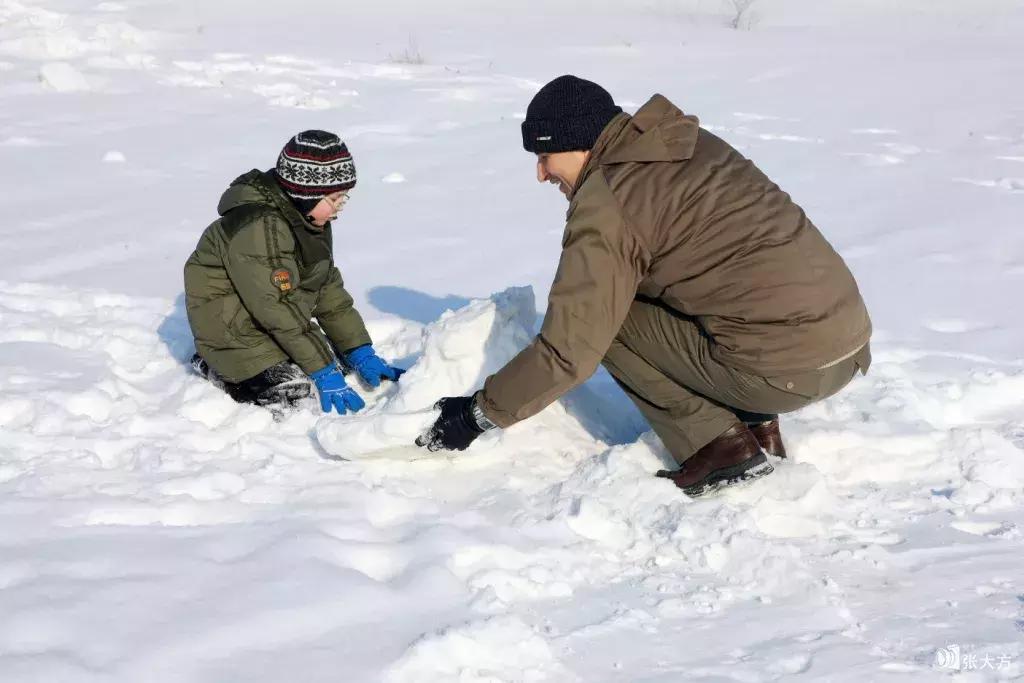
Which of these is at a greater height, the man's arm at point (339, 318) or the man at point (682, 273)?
the man at point (682, 273)

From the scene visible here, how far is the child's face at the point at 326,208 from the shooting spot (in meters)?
3.09

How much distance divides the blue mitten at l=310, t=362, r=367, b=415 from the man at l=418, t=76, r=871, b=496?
64 cm

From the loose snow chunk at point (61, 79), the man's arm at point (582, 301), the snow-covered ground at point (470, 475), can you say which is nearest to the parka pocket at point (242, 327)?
the snow-covered ground at point (470, 475)

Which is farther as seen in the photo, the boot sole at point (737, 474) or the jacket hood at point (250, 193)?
the jacket hood at point (250, 193)

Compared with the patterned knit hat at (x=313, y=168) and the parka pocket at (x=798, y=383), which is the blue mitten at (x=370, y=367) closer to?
the patterned knit hat at (x=313, y=168)

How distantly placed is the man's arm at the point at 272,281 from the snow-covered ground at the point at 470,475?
23cm

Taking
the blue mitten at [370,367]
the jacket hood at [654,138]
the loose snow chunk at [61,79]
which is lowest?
the blue mitten at [370,367]

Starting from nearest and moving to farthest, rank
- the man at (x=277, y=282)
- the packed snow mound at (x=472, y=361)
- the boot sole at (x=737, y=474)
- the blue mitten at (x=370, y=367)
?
1. the boot sole at (x=737, y=474)
2. the packed snow mound at (x=472, y=361)
3. the man at (x=277, y=282)
4. the blue mitten at (x=370, y=367)

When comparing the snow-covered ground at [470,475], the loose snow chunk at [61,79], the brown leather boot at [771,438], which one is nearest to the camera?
the snow-covered ground at [470,475]

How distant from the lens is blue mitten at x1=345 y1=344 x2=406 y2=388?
3357mm

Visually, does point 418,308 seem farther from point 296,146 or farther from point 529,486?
point 529,486

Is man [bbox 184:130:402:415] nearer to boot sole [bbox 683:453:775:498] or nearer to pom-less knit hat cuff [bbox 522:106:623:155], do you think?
pom-less knit hat cuff [bbox 522:106:623:155]

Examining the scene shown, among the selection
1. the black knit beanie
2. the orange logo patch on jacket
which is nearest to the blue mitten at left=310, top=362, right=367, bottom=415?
the orange logo patch on jacket

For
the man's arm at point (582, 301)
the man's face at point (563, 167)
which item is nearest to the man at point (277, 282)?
the man's face at point (563, 167)
